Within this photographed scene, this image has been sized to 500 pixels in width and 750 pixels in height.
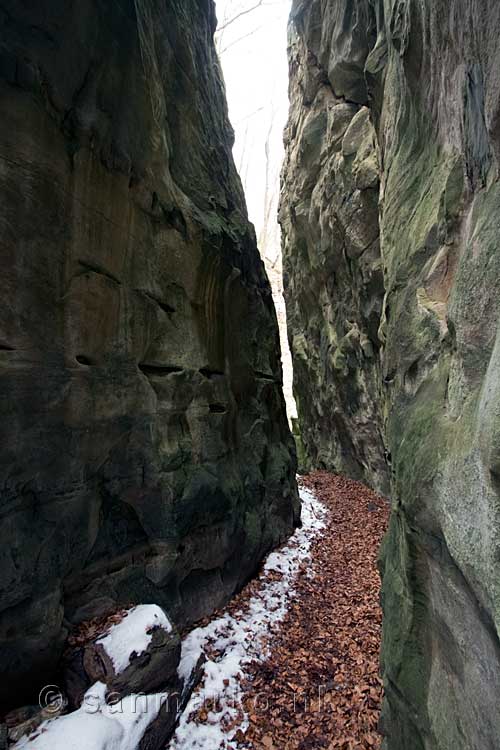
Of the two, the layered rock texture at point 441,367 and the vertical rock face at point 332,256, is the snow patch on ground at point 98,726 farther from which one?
the vertical rock face at point 332,256

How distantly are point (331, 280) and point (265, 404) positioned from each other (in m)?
8.57

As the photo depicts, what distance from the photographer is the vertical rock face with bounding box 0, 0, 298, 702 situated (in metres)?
4.57

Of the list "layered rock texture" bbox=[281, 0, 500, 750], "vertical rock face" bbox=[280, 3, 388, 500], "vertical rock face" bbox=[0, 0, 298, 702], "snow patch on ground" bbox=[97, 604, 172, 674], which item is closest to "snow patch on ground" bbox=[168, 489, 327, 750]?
"vertical rock face" bbox=[0, 0, 298, 702]

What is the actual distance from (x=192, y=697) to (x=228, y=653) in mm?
958

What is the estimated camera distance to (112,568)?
18.6 feet

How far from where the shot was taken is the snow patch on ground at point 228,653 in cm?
458

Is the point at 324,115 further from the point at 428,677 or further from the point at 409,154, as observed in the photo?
the point at 428,677

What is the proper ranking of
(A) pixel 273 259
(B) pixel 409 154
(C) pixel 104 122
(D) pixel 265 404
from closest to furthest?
(C) pixel 104 122, (B) pixel 409 154, (D) pixel 265 404, (A) pixel 273 259

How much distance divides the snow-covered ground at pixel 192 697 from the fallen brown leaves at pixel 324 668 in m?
0.25

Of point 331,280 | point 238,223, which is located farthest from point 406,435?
point 331,280

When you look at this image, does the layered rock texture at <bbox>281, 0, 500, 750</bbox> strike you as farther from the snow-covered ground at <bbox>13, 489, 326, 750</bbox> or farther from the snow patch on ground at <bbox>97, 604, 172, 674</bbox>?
the snow patch on ground at <bbox>97, 604, 172, 674</bbox>

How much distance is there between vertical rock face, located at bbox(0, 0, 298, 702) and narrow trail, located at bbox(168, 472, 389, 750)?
77 centimetres

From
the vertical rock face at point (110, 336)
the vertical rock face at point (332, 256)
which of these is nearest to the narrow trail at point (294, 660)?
the vertical rock face at point (110, 336)

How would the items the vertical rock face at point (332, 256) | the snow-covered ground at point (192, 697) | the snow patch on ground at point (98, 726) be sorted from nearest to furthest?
the snow patch on ground at point (98, 726)
the snow-covered ground at point (192, 697)
the vertical rock face at point (332, 256)
